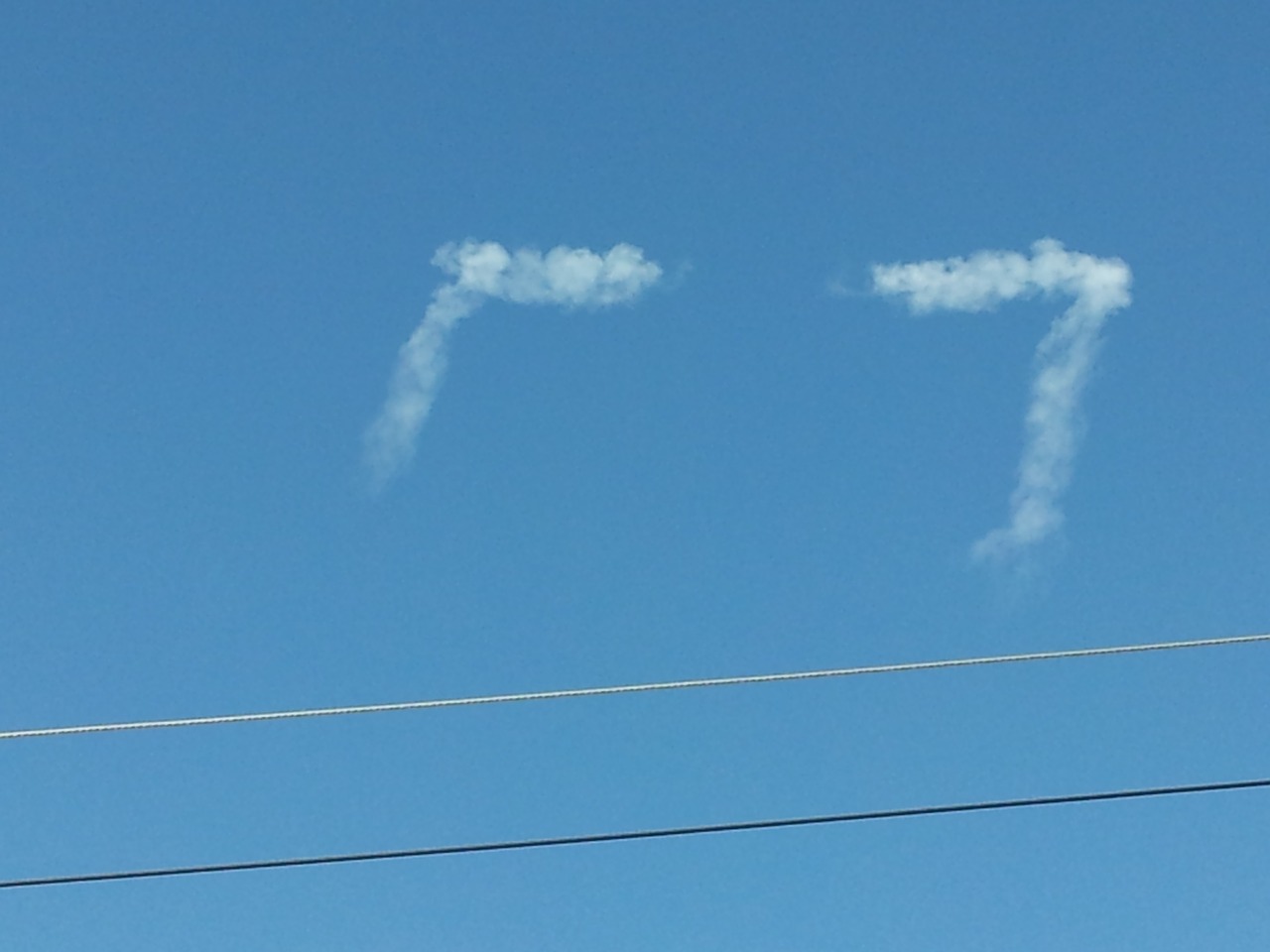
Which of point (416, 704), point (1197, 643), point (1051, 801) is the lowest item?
point (1051, 801)

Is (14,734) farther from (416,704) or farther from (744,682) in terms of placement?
(744,682)

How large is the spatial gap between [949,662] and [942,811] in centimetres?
117

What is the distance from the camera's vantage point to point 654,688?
10.3 m

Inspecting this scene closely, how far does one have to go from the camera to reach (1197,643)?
10.8 m

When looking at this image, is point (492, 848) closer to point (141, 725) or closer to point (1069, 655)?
point (141, 725)

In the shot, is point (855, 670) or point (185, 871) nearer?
point (185, 871)

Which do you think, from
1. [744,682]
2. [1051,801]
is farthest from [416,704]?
[1051,801]

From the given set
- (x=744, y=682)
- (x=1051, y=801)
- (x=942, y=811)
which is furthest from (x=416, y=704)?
(x=1051, y=801)

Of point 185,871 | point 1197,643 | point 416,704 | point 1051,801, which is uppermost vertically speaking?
point 1197,643

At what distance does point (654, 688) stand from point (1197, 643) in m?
4.58

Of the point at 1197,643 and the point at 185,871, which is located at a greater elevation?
the point at 1197,643

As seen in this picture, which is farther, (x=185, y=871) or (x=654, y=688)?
(x=654, y=688)

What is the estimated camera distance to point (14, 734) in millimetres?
9914

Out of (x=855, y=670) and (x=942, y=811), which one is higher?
(x=855, y=670)
